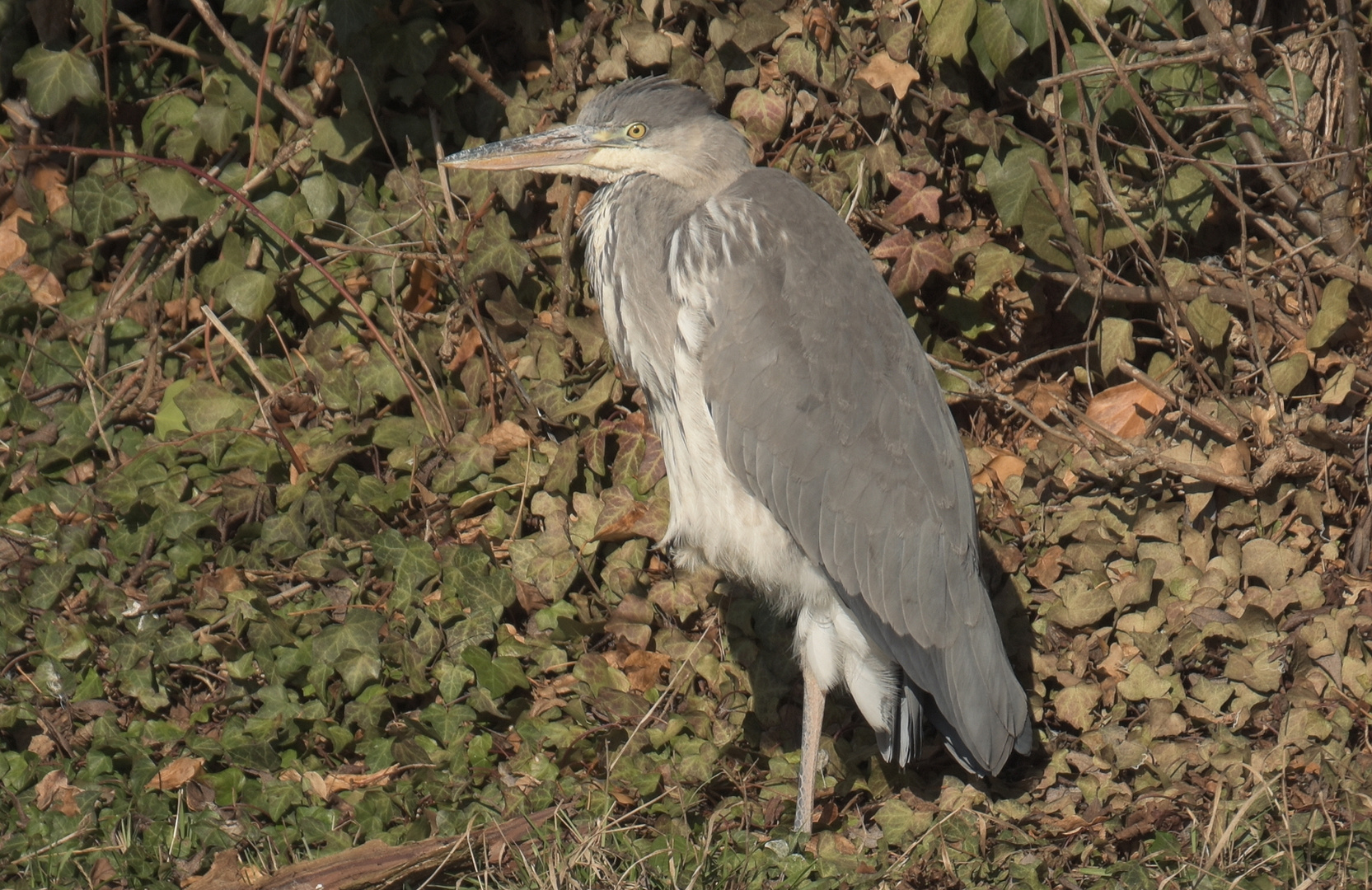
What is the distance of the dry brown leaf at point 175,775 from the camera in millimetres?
3393

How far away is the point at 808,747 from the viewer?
11.2 ft

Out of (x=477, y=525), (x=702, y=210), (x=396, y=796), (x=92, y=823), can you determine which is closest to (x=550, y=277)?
(x=477, y=525)

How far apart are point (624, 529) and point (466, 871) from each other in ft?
4.10

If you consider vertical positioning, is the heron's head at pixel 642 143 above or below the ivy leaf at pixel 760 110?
above

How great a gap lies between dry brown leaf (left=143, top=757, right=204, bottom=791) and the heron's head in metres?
1.81

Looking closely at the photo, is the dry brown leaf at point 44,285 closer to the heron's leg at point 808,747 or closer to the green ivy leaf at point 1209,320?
the heron's leg at point 808,747

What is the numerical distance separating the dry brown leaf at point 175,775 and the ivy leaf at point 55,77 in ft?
8.09

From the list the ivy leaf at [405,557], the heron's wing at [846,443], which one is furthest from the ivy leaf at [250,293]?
the heron's wing at [846,443]

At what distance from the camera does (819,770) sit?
367 cm

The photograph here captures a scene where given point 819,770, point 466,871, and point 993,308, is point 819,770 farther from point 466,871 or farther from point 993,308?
point 993,308

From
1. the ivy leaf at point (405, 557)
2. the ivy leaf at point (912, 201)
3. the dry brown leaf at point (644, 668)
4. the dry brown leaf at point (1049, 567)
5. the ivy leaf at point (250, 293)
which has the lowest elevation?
the dry brown leaf at point (644, 668)

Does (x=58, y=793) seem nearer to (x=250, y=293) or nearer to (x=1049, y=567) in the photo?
(x=250, y=293)

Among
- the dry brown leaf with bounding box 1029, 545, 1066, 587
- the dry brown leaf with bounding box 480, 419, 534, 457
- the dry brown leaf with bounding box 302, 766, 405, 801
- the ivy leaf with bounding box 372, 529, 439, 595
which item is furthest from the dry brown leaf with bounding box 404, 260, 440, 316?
the dry brown leaf with bounding box 1029, 545, 1066, 587

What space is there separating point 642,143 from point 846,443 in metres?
1.05
